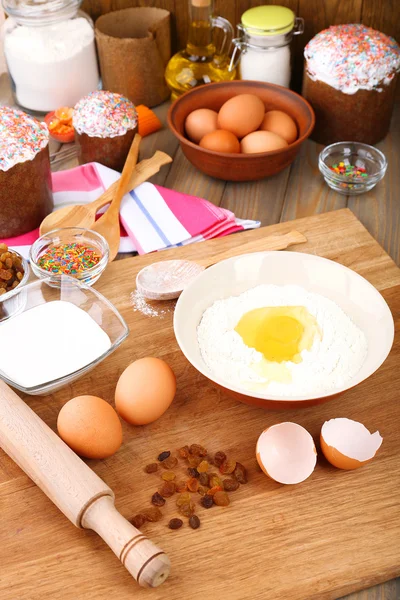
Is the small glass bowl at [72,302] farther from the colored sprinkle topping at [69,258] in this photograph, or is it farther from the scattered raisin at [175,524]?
the scattered raisin at [175,524]

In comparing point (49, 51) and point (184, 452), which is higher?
point (49, 51)

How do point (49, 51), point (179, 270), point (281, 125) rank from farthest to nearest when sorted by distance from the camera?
1. point (49, 51)
2. point (281, 125)
3. point (179, 270)

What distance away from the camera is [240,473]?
111cm

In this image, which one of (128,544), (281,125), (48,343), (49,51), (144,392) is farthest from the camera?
(49,51)

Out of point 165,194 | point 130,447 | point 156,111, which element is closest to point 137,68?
point 156,111

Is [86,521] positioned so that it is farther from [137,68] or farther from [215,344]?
[137,68]

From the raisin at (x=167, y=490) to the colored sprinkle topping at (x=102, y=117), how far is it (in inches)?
39.5

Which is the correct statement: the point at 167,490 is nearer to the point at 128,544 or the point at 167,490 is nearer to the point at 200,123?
the point at 128,544

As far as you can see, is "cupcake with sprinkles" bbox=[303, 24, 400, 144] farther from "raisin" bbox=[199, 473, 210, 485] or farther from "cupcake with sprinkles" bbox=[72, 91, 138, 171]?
"raisin" bbox=[199, 473, 210, 485]

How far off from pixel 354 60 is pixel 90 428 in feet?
3.92

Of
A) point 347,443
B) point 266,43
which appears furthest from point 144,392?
point 266,43

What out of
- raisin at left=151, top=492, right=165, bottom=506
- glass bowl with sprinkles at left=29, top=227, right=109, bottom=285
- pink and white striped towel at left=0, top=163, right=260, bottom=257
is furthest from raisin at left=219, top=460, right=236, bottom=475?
pink and white striped towel at left=0, top=163, right=260, bottom=257

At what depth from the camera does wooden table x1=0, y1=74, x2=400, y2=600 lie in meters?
1.75

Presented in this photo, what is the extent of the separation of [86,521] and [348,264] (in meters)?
0.81
